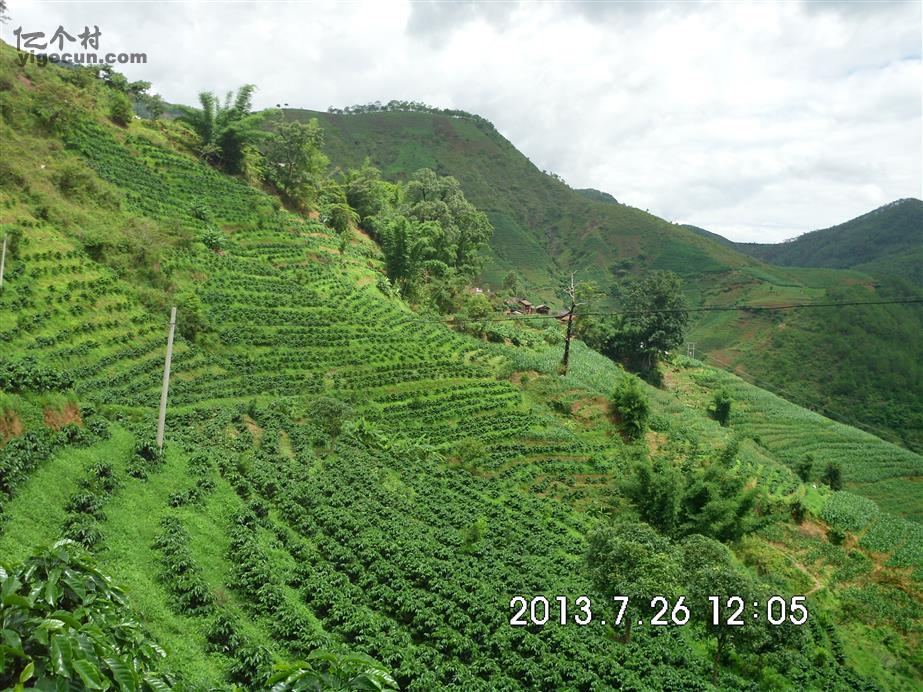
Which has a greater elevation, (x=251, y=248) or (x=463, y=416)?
(x=251, y=248)

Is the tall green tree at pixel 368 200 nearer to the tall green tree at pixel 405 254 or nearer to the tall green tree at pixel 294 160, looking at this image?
the tall green tree at pixel 294 160

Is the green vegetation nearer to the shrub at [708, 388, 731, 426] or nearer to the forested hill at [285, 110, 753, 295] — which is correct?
the shrub at [708, 388, 731, 426]

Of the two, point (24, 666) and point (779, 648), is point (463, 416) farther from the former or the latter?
point (24, 666)

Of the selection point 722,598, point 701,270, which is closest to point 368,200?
point 722,598

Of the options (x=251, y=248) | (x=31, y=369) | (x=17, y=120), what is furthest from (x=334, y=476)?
(x=17, y=120)

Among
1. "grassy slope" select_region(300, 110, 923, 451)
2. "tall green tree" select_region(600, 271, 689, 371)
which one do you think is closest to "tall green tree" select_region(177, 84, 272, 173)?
"tall green tree" select_region(600, 271, 689, 371)

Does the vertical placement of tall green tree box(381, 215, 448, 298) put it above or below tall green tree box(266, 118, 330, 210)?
below

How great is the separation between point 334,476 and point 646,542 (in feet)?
37.4

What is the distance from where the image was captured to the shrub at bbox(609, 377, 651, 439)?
105 feet

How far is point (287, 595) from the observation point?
13.8m

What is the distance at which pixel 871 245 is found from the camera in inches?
5600
